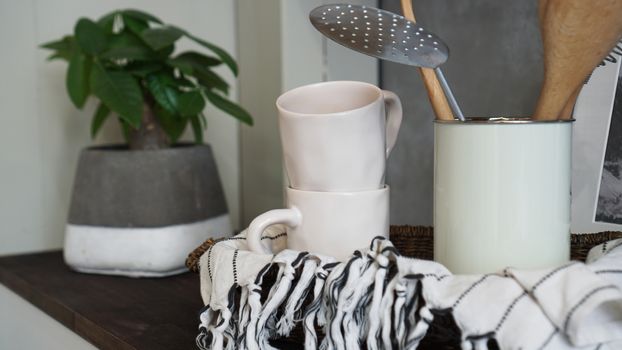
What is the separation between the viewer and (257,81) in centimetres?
116

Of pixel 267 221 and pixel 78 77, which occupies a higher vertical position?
pixel 78 77

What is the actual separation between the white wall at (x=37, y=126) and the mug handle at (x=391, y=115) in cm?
65

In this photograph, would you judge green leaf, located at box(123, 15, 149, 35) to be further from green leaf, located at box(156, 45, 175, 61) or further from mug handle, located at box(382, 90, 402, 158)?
mug handle, located at box(382, 90, 402, 158)

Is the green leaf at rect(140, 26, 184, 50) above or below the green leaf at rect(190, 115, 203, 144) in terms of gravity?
above

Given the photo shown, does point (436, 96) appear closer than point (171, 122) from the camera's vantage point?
Yes

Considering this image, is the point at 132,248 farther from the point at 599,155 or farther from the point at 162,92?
the point at 599,155

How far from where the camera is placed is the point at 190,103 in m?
0.92

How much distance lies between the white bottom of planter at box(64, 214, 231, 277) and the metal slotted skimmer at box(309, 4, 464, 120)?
0.47 m

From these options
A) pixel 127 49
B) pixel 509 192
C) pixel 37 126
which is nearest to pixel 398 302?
pixel 509 192

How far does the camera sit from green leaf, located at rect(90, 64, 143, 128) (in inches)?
34.3

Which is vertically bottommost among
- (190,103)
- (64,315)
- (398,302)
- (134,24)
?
(64,315)

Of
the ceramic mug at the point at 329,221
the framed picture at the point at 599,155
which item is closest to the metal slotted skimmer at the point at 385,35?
the ceramic mug at the point at 329,221

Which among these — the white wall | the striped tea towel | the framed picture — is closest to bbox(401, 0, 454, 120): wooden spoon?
the striped tea towel

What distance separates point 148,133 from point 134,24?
15 cm
